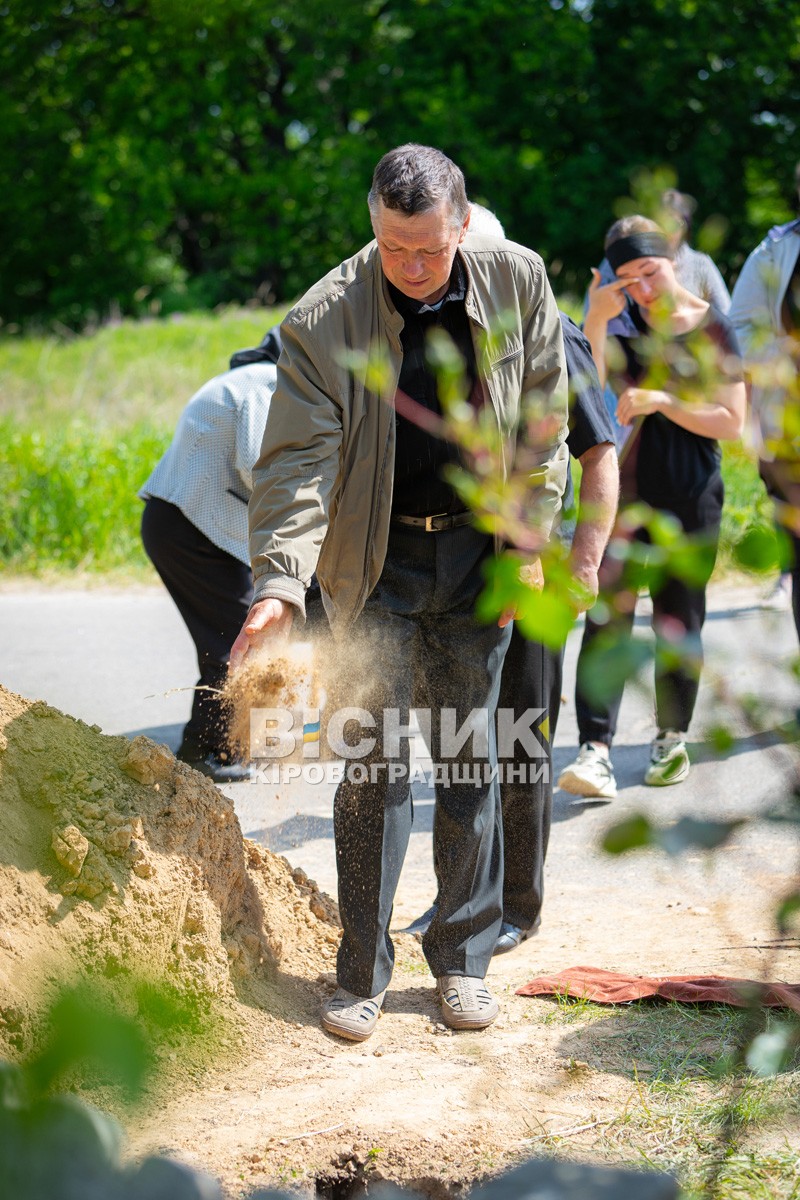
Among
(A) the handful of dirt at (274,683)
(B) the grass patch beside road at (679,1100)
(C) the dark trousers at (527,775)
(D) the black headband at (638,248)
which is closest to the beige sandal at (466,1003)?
(B) the grass patch beside road at (679,1100)

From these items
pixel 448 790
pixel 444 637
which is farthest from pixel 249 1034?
pixel 444 637

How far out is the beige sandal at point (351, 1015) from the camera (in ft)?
10.6

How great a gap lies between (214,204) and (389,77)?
4956 mm

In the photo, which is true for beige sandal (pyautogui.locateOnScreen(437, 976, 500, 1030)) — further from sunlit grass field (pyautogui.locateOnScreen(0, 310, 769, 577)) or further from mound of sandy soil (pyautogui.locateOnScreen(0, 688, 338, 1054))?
sunlit grass field (pyautogui.locateOnScreen(0, 310, 769, 577))

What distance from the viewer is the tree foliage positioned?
1025 inches

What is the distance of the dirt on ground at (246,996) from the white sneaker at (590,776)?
1286 millimetres

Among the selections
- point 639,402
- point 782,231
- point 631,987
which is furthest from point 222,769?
point 782,231

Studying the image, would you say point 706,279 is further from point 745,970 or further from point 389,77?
point 389,77

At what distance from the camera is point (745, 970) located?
3.59m

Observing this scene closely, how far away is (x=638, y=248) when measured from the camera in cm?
484

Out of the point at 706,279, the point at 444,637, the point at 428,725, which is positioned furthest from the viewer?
the point at 706,279

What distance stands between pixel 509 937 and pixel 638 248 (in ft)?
8.43

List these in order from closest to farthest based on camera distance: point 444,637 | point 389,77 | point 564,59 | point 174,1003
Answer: point 174,1003 → point 444,637 → point 564,59 → point 389,77

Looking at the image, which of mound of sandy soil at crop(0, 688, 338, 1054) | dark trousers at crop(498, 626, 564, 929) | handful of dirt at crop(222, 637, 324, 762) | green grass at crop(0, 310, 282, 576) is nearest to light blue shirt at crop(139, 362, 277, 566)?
handful of dirt at crop(222, 637, 324, 762)
